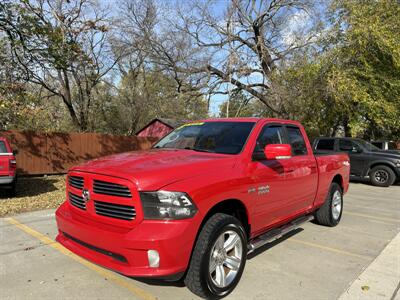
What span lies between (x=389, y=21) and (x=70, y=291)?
1823 cm

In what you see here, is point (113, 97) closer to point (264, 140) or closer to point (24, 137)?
point (24, 137)

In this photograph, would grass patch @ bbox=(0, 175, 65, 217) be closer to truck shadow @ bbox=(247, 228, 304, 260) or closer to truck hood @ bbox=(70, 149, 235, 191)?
truck hood @ bbox=(70, 149, 235, 191)

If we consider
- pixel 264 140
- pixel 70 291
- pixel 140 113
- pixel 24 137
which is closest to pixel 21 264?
pixel 70 291

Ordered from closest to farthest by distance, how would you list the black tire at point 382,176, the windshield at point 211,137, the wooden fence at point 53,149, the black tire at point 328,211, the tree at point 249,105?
the windshield at point 211,137, the black tire at point 328,211, the black tire at point 382,176, the wooden fence at point 53,149, the tree at point 249,105

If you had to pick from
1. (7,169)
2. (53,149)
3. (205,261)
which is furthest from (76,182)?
(53,149)

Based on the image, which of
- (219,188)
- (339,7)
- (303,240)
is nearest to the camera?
(219,188)

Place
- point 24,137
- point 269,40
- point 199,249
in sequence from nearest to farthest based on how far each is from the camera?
point 199,249
point 24,137
point 269,40

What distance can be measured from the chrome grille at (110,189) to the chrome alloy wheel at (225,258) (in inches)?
39.8

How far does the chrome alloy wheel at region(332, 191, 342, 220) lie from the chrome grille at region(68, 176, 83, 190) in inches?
184

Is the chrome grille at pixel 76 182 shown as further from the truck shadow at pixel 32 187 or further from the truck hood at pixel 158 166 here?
the truck shadow at pixel 32 187

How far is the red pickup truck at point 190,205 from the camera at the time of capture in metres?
3.09

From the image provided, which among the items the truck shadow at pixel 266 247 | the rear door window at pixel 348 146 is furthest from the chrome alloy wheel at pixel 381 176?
the truck shadow at pixel 266 247

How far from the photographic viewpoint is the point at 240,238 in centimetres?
376

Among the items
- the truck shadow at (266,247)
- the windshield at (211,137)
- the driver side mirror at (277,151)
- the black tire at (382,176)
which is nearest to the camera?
the driver side mirror at (277,151)
